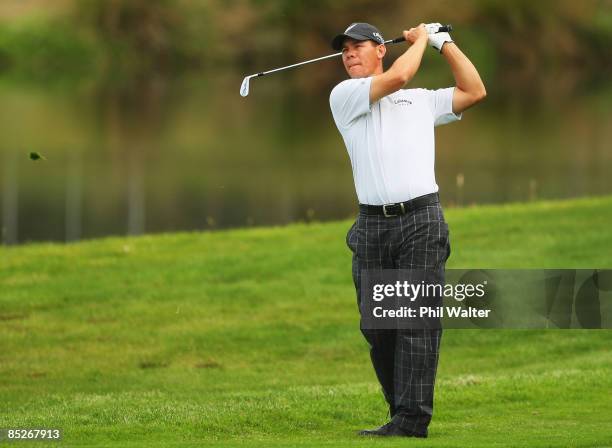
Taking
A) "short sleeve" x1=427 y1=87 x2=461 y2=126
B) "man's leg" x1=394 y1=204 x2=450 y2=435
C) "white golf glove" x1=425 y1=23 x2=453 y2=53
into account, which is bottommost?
"man's leg" x1=394 y1=204 x2=450 y2=435

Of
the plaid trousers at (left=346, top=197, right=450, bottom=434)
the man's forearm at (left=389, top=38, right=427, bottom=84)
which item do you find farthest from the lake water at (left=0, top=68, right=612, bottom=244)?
the man's forearm at (left=389, top=38, right=427, bottom=84)

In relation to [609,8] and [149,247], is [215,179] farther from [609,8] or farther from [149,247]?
[609,8]

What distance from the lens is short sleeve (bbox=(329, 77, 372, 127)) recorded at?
689 centimetres

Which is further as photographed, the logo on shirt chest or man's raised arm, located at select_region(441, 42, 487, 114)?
man's raised arm, located at select_region(441, 42, 487, 114)

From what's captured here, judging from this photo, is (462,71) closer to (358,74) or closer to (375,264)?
(358,74)

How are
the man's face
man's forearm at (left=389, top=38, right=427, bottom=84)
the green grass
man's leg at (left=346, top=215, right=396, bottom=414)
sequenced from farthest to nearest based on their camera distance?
the green grass < the man's face < man's leg at (left=346, top=215, right=396, bottom=414) < man's forearm at (left=389, top=38, right=427, bottom=84)

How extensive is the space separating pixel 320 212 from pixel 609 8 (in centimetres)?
6004

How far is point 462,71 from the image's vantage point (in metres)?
7.20

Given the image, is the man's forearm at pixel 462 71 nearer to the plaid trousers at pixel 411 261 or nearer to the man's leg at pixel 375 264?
the plaid trousers at pixel 411 261

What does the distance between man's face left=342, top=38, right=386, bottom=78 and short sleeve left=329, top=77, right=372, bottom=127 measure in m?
0.15

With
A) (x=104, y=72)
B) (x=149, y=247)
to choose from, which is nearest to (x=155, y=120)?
(x=149, y=247)

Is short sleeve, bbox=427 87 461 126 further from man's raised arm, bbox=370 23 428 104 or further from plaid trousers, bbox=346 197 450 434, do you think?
plaid trousers, bbox=346 197 450 434

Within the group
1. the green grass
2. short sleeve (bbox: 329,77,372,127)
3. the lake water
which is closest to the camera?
short sleeve (bbox: 329,77,372,127)

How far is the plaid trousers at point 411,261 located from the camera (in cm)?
695
